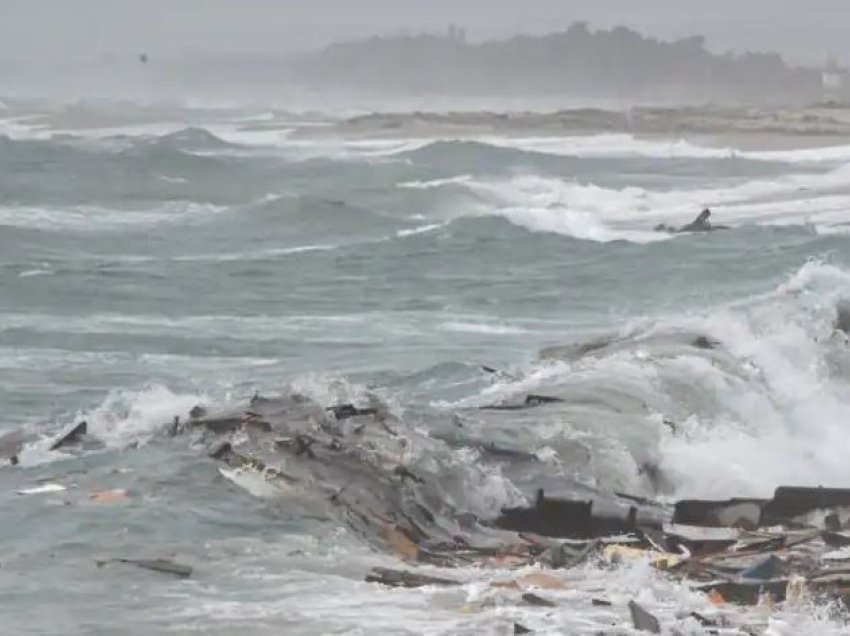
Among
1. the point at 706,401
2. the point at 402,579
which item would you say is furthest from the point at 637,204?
the point at 402,579

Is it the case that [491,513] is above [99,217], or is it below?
above

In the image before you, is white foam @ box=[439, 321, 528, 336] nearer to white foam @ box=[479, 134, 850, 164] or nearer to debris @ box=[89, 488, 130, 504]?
debris @ box=[89, 488, 130, 504]

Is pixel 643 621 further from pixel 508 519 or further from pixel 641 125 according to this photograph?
pixel 641 125

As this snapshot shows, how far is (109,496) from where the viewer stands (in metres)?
14.2

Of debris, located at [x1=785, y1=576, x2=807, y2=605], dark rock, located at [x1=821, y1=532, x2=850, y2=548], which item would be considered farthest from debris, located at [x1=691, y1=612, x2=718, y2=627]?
dark rock, located at [x1=821, y1=532, x2=850, y2=548]

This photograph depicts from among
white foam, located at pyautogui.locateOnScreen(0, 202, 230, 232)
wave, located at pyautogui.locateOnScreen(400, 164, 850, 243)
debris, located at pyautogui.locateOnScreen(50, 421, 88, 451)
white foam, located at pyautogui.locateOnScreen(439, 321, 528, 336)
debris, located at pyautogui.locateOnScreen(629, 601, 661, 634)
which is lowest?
white foam, located at pyautogui.locateOnScreen(0, 202, 230, 232)

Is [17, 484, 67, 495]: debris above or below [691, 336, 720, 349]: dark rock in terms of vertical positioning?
below

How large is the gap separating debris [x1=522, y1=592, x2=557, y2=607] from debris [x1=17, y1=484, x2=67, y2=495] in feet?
16.4

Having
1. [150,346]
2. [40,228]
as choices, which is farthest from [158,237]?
[150,346]

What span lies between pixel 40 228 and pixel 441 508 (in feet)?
106

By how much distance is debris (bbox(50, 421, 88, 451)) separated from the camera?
16.9m

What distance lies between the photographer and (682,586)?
11.7 meters

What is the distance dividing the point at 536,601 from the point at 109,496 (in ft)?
14.4

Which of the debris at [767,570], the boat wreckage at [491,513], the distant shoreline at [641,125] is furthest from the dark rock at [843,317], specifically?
the distant shoreline at [641,125]
